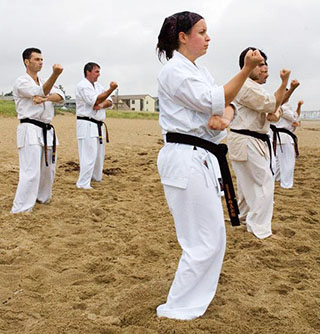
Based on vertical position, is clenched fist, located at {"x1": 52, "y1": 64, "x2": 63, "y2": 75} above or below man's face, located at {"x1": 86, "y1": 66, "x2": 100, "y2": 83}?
above

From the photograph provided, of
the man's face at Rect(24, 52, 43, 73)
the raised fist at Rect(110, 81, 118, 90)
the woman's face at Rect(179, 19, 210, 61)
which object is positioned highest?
the woman's face at Rect(179, 19, 210, 61)

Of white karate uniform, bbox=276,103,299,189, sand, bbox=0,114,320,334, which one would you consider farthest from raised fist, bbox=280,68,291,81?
white karate uniform, bbox=276,103,299,189

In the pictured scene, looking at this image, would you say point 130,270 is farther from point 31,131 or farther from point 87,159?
point 87,159

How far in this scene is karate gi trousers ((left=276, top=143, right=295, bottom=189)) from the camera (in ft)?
26.9

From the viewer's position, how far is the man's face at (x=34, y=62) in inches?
226

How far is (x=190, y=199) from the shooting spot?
2.79 meters

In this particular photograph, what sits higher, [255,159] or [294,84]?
[294,84]

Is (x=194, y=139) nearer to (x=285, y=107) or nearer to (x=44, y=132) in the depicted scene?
(x=44, y=132)

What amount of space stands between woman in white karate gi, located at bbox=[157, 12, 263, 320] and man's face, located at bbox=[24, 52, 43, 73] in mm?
3291

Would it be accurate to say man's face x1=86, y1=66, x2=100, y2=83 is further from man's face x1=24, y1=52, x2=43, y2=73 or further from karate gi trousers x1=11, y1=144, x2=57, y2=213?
karate gi trousers x1=11, y1=144, x2=57, y2=213

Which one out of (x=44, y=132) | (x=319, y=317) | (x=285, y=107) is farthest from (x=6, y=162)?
(x=319, y=317)

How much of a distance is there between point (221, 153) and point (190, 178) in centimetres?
36

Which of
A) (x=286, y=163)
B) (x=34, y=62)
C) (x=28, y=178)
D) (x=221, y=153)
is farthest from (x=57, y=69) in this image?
(x=286, y=163)

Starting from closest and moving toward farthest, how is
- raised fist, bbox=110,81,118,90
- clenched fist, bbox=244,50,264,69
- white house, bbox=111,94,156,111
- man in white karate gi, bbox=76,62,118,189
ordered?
clenched fist, bbox=244,50,264,69 < raised fist, bbox=110,81,118,90 < man in white karate gi, bbox=76,62,118,189 < white house, bbox=111,94,156,111
